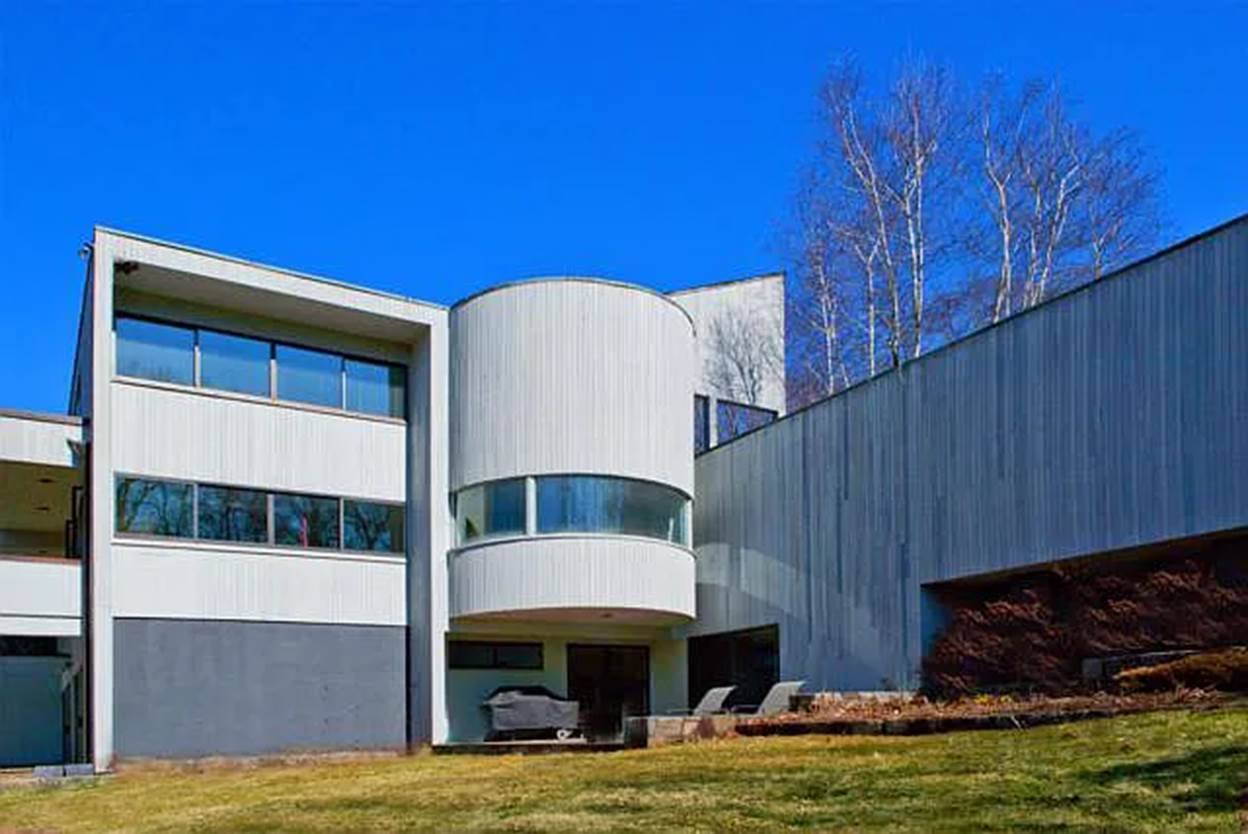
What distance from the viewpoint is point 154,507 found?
20406 mm

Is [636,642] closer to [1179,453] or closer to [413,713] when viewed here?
[413,713]

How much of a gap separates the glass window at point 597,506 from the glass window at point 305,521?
3.64 m

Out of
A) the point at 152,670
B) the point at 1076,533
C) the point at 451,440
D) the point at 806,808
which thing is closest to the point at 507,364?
the point at 451,440

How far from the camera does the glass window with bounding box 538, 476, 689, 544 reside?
2192cm

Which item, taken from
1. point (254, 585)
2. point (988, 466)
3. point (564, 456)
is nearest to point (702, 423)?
point (564, 456)

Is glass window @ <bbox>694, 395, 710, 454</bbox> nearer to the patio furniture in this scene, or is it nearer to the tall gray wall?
the tall gray wall

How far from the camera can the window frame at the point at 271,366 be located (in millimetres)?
20750

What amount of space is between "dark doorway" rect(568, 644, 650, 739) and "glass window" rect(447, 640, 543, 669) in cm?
82

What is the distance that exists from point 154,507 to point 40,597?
7.00ft

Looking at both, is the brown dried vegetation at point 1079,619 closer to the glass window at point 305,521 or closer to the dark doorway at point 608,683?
the dark doorway at point 608,683

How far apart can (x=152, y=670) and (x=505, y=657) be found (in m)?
6.75

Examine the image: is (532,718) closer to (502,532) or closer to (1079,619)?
(502,532)

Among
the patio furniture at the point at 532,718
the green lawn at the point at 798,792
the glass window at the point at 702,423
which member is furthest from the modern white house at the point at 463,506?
the green lawn at the point at 798,792

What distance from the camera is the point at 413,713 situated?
22.9 m
